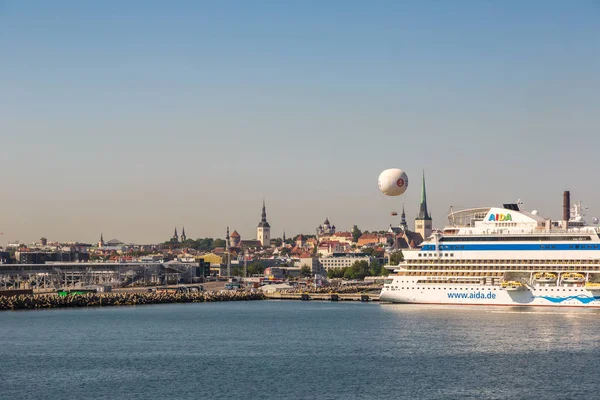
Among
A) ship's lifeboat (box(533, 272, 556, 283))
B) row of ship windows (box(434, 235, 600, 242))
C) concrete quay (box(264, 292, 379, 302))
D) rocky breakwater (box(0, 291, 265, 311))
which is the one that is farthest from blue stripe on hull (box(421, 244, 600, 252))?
rocky breakwater (box(0, 291, 265, 311))

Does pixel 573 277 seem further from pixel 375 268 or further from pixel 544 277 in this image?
pixel 375 268

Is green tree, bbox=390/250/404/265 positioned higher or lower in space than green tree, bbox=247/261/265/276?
higher

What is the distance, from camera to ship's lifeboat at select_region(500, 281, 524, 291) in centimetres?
6775

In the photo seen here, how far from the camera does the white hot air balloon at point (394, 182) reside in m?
70.6

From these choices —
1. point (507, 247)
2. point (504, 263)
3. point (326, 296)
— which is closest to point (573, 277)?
point (504, 263)

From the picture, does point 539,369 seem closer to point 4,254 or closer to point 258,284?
point 258,284

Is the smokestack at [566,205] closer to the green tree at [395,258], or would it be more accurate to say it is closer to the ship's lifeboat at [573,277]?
the ship's lifeboat at [573,277]

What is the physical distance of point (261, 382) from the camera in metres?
37.2

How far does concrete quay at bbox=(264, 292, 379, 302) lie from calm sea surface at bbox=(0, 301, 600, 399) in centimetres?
2653

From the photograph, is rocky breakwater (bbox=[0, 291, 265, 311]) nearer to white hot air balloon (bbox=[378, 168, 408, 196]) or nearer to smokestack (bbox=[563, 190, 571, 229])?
white hot air balloon (bbox=[378, 168, 408, 196])

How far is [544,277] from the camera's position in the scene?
6838 centimetres

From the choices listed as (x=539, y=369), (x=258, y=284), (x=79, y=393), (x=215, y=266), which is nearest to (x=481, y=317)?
(x=539, y=369)

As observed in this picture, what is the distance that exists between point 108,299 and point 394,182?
2909cm

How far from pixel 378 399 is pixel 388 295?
39532 mm
